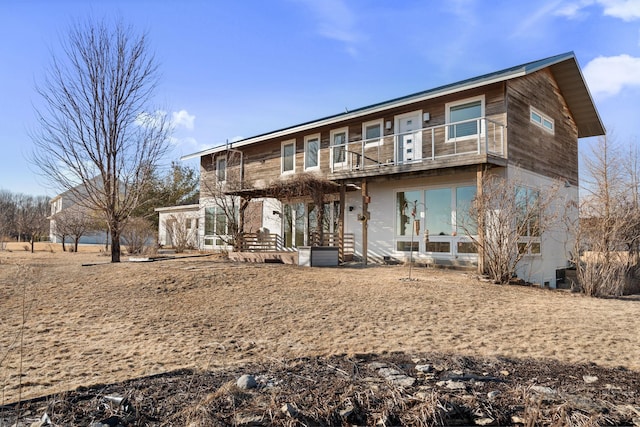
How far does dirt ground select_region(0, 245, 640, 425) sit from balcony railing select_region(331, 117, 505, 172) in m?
4.58

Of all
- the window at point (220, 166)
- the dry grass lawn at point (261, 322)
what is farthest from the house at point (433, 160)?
the dry grass lawn at point (261, 322)

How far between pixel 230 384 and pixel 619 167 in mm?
14613

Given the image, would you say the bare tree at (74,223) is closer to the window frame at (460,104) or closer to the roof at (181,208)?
the roof at (181,208)

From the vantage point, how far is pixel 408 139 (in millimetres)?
14164

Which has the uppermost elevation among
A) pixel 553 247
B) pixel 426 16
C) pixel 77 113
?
pixel 426 16

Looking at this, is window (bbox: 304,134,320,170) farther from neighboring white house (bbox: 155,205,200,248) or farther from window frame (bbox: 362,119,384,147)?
neighboring white house (bbox: 155,205,200,248)

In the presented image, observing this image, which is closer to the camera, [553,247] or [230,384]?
[230,384]

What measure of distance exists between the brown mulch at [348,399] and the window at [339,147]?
39.9ft

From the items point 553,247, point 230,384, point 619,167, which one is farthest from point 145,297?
point 619,167

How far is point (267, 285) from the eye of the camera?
903 cm

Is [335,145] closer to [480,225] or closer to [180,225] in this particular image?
[480,225]

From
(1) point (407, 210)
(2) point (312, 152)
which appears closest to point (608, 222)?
(1) point (407, 210)

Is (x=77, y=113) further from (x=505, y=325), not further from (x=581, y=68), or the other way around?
(x=581, y=68)

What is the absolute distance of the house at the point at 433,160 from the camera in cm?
1248
